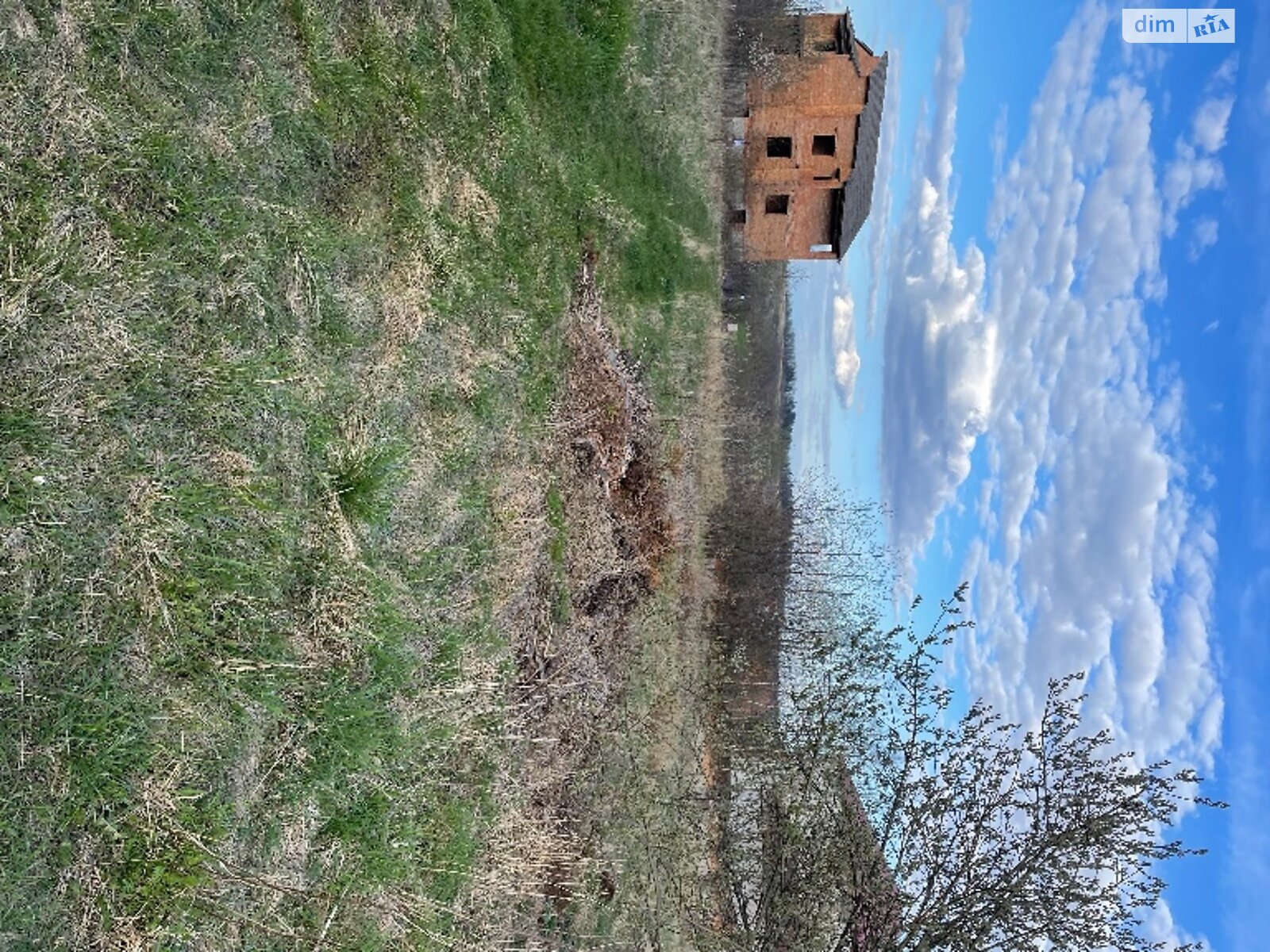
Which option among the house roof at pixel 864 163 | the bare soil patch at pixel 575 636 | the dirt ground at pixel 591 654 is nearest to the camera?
the bare soil patch at pixel 575 636

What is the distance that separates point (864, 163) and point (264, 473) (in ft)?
49.0

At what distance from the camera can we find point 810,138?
1675 centimetres

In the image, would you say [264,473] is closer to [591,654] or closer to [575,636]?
[575,636]

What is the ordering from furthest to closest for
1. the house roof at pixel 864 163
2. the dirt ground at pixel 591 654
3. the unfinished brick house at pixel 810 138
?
the house roof at pixel 864 163, the unfinished brick house at pixel 810 138, the dirt ground at pixel 591 654

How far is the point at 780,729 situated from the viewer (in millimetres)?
9930

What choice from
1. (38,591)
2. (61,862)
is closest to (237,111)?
(38,591)

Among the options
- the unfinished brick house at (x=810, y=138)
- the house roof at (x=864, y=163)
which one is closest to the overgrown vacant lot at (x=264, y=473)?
the unfinished brick house at (x=810, y=138)

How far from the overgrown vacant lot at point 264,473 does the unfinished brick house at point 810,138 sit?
309 inches

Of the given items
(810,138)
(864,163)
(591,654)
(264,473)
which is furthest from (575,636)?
(864,163)

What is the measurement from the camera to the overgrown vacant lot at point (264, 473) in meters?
4.52

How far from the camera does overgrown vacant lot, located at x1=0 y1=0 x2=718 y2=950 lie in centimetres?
452

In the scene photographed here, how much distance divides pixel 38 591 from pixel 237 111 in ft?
10.2

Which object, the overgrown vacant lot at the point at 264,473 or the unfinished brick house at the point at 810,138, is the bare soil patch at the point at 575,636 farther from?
the unfinished brick house at the point at 810,138

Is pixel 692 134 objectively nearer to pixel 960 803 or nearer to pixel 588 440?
pixel 588 440
